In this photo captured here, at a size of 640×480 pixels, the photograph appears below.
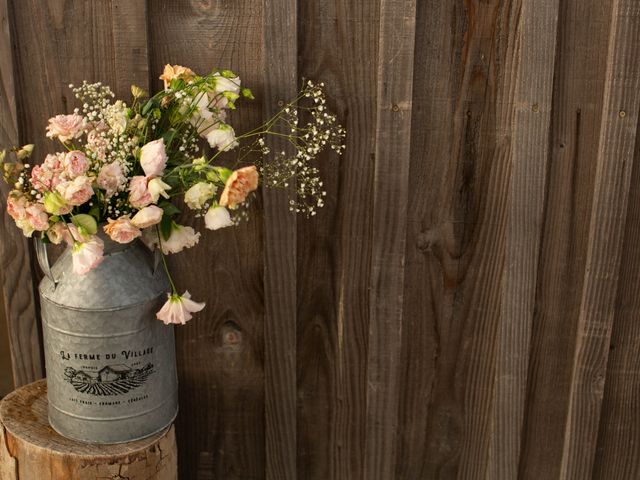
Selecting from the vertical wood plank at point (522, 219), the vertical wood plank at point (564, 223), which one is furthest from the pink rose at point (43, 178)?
the vertical wood plank at point (564, 223)

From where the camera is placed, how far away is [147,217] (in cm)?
146

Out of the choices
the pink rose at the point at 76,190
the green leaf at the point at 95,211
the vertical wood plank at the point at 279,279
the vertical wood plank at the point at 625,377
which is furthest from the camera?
the vertical wood plank at the point at 625,377

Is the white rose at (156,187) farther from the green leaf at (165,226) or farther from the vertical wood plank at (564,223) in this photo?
the vertical wood plank at (564,223)

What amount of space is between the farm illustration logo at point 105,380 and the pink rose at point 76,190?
1.24 ft

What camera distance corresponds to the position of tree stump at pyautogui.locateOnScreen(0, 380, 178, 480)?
5.27ft

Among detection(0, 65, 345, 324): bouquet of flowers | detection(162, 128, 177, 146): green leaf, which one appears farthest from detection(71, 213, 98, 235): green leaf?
detection(162, 128, 177, 146): green leaf

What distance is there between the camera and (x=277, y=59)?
70.6 inches

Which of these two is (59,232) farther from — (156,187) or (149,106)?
(149,106)

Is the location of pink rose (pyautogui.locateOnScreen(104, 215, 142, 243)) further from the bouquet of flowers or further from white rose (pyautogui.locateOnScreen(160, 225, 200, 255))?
white rose (pyautogui.locateOnScreen(160, 225, 200, 255))

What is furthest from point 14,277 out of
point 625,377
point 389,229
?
point 625,377

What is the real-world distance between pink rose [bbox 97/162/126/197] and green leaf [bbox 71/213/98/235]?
2.4 inches

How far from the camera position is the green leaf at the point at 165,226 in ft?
5.18

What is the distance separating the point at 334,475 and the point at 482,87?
3.70 ft

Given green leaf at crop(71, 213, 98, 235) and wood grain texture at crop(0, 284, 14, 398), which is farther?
wood grain texture at crop(0, 284, 14, 398)
